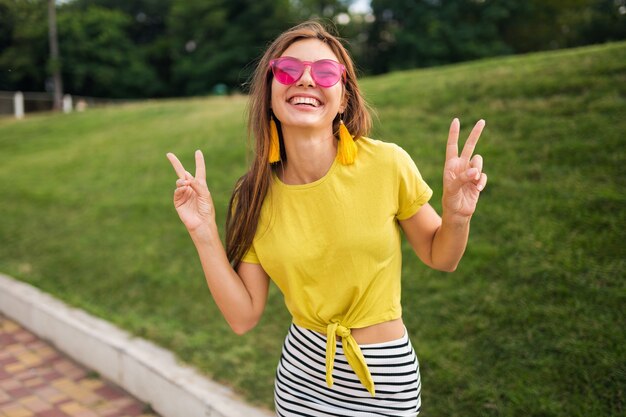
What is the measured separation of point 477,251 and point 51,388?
10.4ft

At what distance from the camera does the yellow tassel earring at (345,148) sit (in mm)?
1823

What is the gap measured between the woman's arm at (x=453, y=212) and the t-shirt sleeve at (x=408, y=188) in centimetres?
4

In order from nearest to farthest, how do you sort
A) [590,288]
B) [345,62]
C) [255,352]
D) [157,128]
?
1. [345,62]
2. [590,288]
3. [255,352]
4. [157,128]

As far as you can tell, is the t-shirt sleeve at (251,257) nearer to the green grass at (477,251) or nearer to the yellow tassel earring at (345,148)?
the yellow tassel earring at (345,148)

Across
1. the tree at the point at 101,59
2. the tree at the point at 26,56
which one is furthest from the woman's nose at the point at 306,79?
the tree at the point at 101,59

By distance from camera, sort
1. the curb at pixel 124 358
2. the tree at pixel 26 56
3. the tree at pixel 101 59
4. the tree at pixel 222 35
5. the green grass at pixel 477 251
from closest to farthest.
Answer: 1. the green grass at pixel 477 251
2. the curb at pixel 124 358
3. the tree at pixel 26 56
4. the tree at pixel 101 59
5. the tree at pixel 222 35

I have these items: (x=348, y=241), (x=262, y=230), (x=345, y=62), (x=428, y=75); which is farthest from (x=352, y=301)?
(x=428, y=75)

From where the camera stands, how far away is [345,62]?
1.94 m

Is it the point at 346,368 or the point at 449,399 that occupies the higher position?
the point at 346,368

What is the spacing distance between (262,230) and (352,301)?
37cm

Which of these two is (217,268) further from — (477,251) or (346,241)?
(477,251)

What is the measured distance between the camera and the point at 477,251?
13.5 feet

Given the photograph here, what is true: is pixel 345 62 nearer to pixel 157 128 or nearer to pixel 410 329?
pixel 410 329

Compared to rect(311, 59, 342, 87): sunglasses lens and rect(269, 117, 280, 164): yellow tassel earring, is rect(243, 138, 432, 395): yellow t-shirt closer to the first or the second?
rect(269, 117, 280, 164): yellow tassel earring
